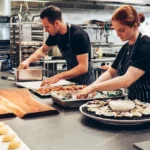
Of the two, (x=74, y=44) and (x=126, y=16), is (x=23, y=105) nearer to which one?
(x=126, y=16)

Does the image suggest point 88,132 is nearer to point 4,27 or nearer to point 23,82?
point 23,82

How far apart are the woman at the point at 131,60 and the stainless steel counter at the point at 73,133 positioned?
332 mm

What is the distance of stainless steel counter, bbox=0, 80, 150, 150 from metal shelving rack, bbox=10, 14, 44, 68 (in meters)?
2.77

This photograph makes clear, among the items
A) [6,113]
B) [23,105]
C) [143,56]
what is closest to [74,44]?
[143,56]

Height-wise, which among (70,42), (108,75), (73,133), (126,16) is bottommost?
(73,133)

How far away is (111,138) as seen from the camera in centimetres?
139

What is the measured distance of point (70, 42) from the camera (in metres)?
3.04

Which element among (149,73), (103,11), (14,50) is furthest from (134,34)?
(103,11)

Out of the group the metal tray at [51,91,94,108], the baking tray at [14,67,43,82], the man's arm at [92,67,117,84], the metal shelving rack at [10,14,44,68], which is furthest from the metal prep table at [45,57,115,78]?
the metal tray at [51,91,94,108]

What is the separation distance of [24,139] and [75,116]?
18.1 inches

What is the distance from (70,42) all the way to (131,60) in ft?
3.45

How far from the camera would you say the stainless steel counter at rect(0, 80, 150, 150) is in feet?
4.25

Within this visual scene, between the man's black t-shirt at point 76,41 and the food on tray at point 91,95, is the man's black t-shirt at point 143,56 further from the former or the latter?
the man's black t-shirt at point 76,41

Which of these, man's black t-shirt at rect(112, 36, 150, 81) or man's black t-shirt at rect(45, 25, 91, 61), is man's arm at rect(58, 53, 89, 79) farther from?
man's black t-shirt at rect(112, 36, 150, 81)
